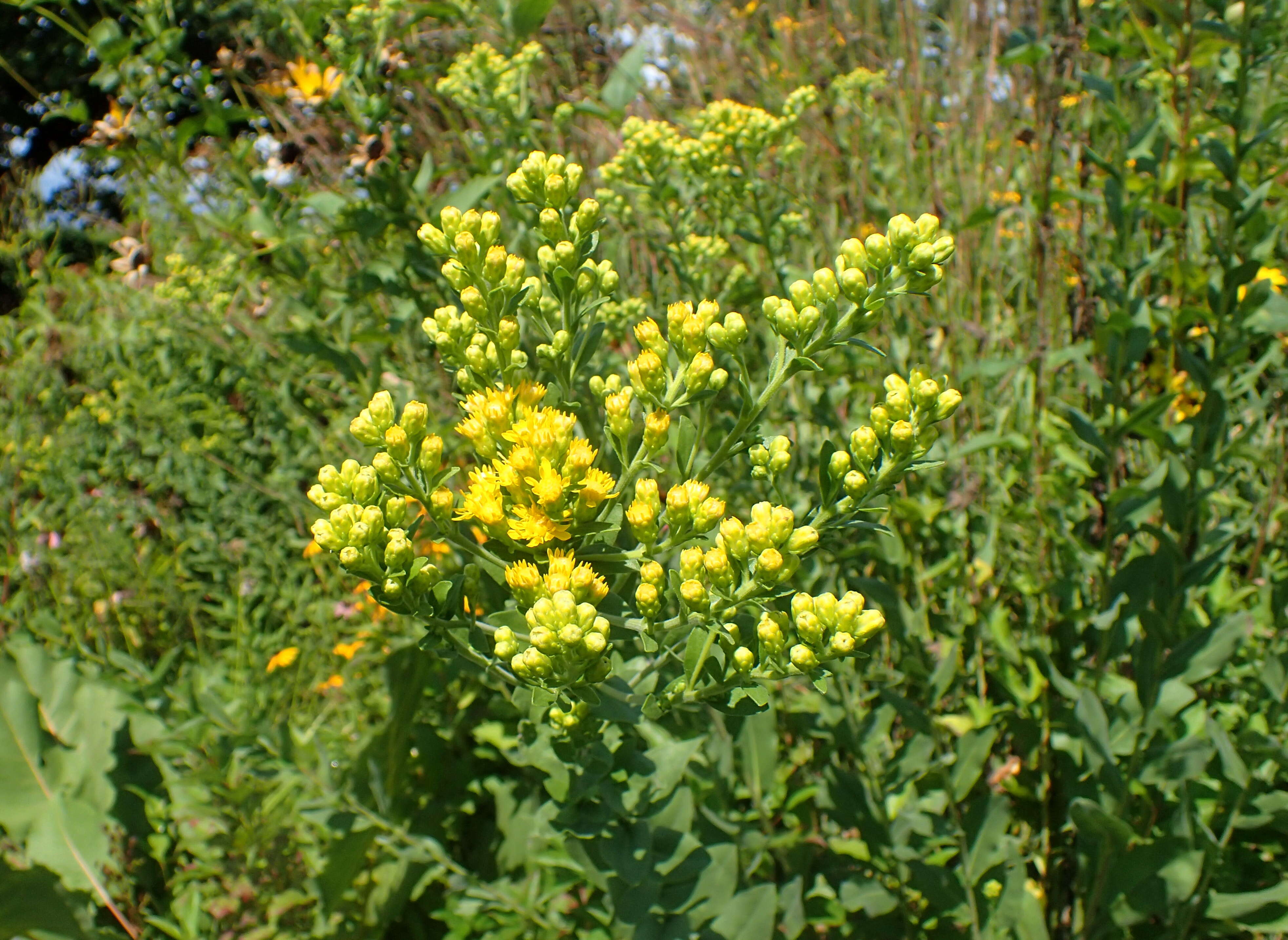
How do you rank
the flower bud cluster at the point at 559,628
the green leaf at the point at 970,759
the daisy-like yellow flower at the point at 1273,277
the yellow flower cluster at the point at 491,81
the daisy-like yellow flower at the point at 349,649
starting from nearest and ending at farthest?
the flower bud cluster at the point at 559,628 < the green leaf at the point at 970,759 < the yellow flower cluster at the point at 491,81 < the daisy-like yellow flower at the point at 1273,277 < the daisy-like yellow flower at the point at 349,649

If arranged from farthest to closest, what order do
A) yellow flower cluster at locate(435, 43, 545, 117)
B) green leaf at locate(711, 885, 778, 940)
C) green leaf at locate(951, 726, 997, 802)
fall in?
yellow flower cluster at locate(435, 43, 545, 117)
green leaf at locate(951, 726, 997, 802)
green leaf at locate(711, 885, 778, 940)

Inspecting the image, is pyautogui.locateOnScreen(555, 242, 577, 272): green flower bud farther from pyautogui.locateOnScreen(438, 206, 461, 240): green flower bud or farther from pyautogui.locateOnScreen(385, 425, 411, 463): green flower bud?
pyautogui.locateOnScreen(385, 425, 411, 463): green flower bud

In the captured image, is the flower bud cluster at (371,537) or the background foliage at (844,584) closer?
the flower bud cluster at (371,537)

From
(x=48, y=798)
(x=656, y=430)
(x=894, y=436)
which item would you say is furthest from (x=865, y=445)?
(x=48, y=798)

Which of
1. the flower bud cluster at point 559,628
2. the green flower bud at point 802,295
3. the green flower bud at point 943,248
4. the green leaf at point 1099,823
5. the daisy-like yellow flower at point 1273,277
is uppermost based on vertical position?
the daisy-like yellow flower at point 1273,277

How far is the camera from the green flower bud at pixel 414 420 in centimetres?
103

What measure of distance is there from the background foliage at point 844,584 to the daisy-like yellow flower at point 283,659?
1.0 inches

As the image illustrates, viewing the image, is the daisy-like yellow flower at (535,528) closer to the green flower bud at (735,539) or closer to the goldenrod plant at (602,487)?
the goldenrod plant at (602,487)

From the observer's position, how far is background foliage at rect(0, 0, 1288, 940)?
5.82 feet

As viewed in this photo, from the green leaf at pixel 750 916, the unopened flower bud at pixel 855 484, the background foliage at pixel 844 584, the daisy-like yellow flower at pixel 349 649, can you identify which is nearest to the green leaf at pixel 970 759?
the background foliage at pixel 844 584

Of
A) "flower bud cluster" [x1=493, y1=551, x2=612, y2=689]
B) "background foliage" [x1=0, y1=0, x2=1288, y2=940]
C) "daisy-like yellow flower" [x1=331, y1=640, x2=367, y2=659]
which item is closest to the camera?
"flower bud cluster" [x1=493, y1=551, x2=612, y2=689]

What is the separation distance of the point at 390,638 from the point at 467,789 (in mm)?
537

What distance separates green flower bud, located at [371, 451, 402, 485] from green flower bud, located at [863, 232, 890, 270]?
0.61 metres

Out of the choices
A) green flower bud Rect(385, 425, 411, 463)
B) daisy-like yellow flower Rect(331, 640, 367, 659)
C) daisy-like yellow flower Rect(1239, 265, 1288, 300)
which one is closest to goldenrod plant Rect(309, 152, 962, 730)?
green flower bud Rect(385, 425, 411, 463)
